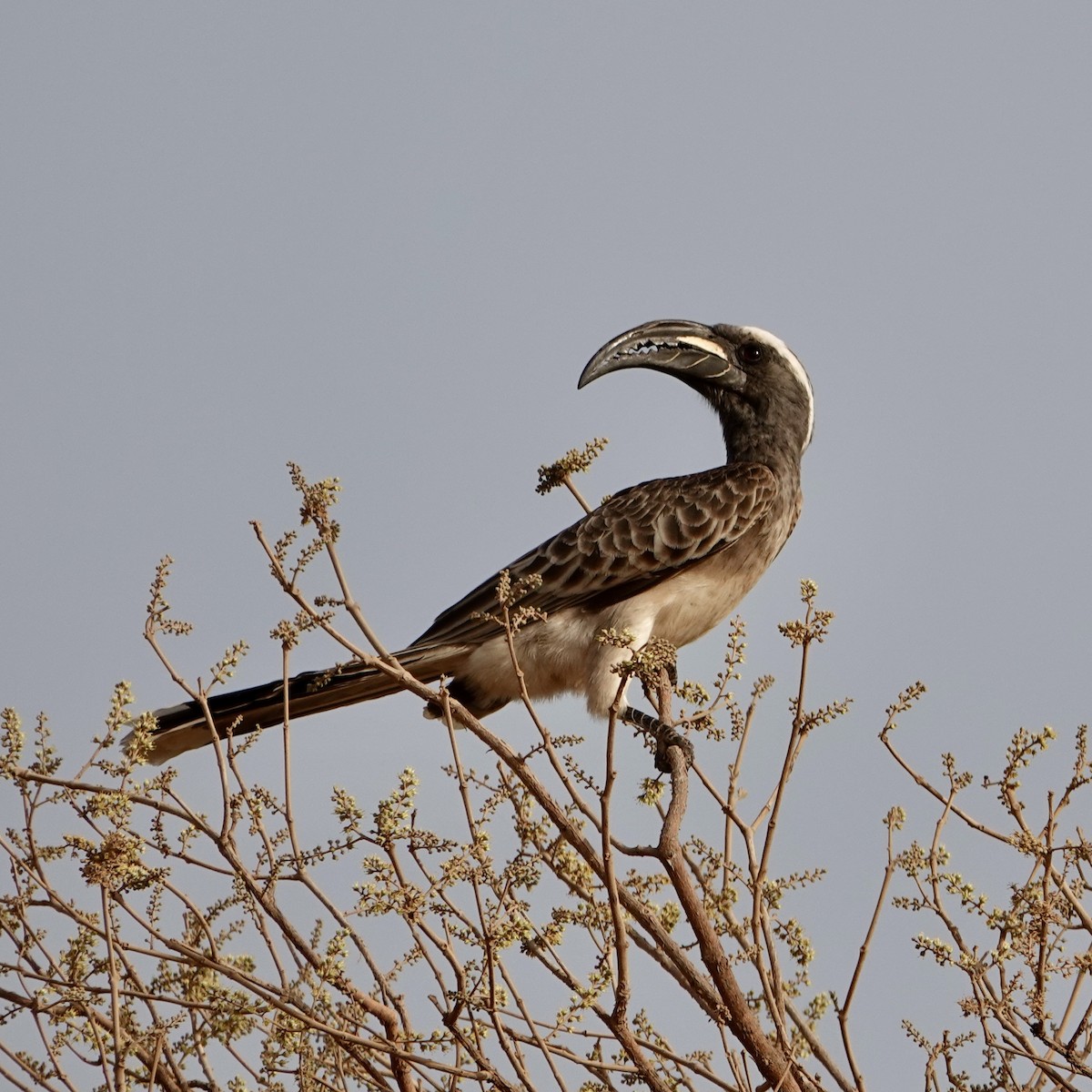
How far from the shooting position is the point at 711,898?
4234 mm

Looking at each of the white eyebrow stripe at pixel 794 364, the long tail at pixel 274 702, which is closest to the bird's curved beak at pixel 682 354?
the white eyebrow stripe at pixel 794 364

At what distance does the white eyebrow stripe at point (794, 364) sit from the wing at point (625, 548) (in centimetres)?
90

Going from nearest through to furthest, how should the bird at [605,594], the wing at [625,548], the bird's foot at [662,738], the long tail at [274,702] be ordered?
the bird's foot at [662,738]
the long tail at [274,702]
the bird at [605,594]
the wing at [625,548]

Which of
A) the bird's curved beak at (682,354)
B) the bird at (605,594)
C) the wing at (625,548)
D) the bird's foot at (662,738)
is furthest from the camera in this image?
the bird's curved beak at (682,354)

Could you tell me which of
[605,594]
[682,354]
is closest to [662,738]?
[605,594]

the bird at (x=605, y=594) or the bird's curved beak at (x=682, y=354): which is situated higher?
the bird's curved beak at (x=682, y=354)

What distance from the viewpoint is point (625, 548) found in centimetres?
709

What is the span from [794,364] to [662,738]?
3536mm

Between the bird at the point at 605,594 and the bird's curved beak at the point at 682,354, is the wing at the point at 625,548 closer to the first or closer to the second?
the bird at the point at 605,594

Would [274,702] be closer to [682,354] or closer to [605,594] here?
[605,594]

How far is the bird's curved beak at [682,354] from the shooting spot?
8.12m

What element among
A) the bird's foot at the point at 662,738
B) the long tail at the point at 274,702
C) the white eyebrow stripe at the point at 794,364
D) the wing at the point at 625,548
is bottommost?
the bird's foot at the point at 662,738

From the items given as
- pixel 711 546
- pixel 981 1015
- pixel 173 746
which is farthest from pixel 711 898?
Result: pixel 711 546

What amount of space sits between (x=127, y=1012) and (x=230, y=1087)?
15.7 inches
